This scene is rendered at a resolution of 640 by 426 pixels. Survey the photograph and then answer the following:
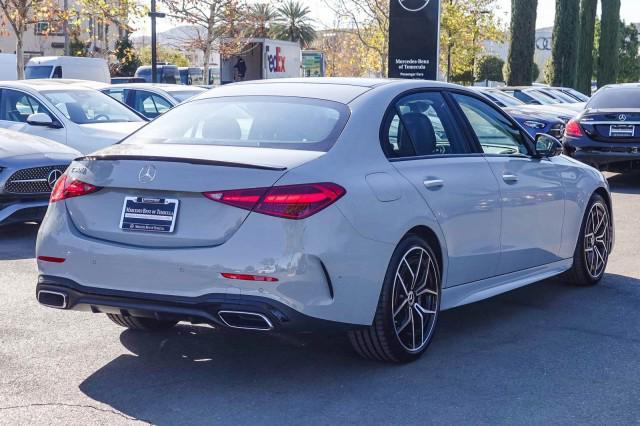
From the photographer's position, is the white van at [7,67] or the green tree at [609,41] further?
the green tree at [609,41]

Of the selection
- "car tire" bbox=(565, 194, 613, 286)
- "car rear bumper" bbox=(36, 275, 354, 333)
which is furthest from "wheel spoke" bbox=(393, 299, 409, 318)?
"car tire" bbox=(565, 194, 613, 286)

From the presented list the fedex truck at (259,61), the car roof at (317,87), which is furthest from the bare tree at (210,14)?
the car roof at (317,87)

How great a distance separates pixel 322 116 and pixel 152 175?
3.47ft

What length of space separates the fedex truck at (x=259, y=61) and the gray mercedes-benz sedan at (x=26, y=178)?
96.4ft

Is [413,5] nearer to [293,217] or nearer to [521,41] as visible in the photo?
[293,217]

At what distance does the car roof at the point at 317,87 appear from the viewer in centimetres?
571

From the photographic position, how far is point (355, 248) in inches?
194

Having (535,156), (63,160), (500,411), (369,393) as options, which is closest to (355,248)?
(369,393)

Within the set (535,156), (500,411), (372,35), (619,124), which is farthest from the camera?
(372,35)

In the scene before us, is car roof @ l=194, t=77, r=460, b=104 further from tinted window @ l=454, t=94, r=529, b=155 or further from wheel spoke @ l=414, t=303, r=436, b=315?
wheel spoke @ l=414, t=303, r=436, b=315

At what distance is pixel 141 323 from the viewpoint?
239 inches

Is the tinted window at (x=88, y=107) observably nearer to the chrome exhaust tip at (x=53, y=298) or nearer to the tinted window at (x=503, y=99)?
the chrome exhaust tip at (x=53, y=298)

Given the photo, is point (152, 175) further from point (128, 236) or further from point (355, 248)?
Answer: point (355, 248)

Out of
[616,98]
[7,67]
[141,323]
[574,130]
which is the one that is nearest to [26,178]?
[141,323]
